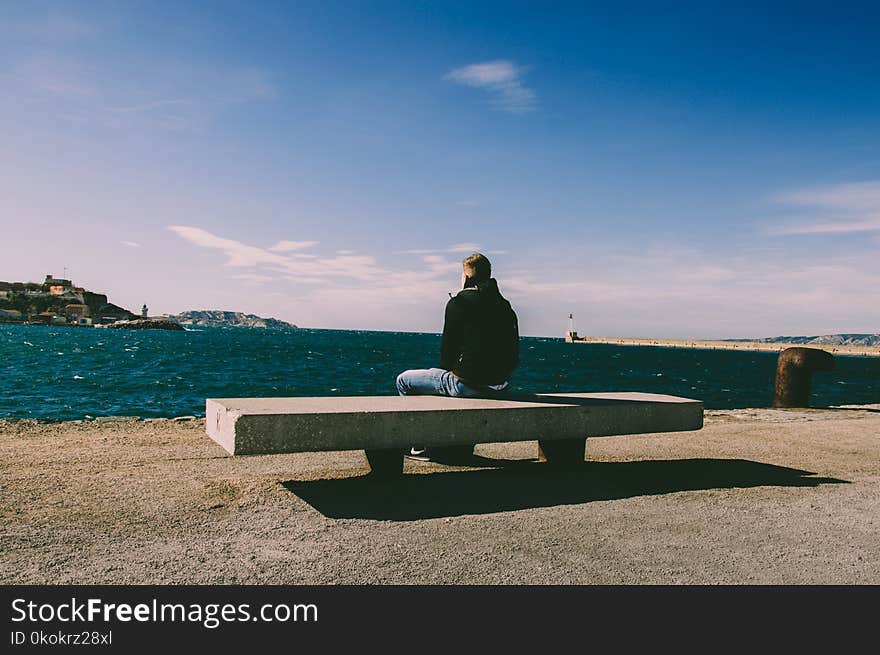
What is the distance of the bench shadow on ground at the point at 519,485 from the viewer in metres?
5.05

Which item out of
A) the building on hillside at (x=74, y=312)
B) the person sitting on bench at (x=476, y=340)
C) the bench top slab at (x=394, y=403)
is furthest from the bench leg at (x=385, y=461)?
the building on hillside at (x=74, y=312)

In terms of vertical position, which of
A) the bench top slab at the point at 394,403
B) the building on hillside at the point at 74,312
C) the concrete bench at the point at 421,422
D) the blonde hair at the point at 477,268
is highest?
the building on hillside at the point at 74,312

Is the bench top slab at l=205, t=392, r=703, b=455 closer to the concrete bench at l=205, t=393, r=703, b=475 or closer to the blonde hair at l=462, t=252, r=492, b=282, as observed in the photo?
the concrete bench at l=205, t=393, r=703, b=475

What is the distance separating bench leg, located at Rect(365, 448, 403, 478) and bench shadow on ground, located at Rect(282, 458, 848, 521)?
0.27 ft

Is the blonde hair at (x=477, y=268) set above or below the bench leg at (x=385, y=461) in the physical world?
above

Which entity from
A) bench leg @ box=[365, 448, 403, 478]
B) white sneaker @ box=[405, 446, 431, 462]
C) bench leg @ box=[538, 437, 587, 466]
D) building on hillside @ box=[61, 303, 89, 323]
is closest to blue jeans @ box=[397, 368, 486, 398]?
bench leg @ box=[365, 448, 403, 478]

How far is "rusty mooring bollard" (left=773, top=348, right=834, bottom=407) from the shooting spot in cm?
1291

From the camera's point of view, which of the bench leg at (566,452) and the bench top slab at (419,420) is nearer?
the bench top slab at (419,420)

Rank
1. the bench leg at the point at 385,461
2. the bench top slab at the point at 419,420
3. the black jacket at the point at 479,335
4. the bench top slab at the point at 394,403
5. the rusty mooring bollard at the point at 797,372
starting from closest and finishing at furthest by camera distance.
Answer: the bench top slab at the point at 419,420, the bench top slab at the point at 394,403, the bench leg at the point at 385,461, the black jacket at the point at 479,335, the rusty mooring bollard at the point at 797,372

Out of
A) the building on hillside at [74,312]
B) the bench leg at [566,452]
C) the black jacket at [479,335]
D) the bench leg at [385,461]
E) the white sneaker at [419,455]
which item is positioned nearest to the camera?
the bench leg at [385,461]

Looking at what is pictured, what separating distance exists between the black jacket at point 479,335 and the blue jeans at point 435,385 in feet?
0.23

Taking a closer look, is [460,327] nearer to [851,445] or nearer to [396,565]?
[396,565]

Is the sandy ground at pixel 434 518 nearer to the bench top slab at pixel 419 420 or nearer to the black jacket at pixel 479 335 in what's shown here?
the bench top slab at pixel 419 420
